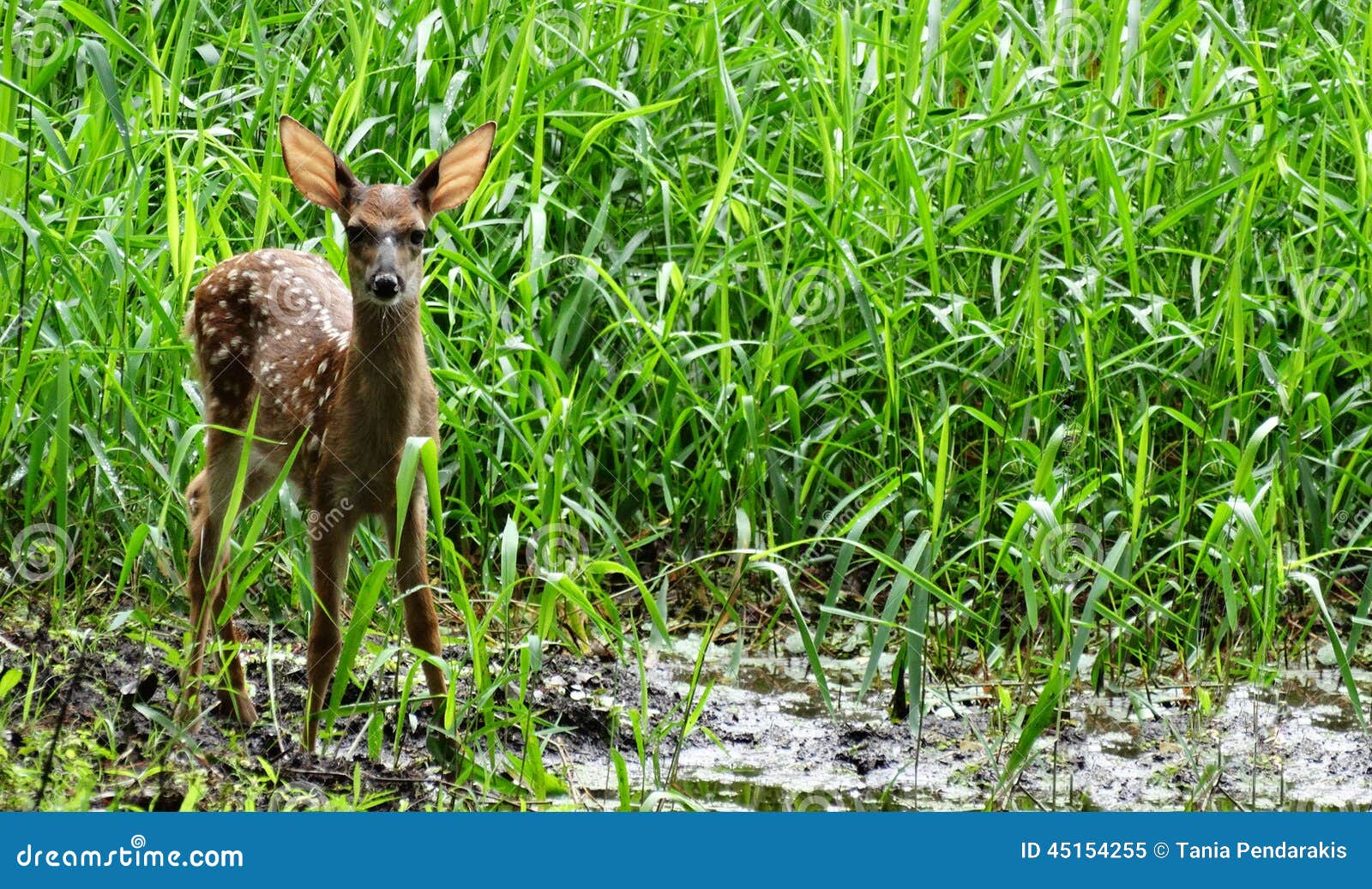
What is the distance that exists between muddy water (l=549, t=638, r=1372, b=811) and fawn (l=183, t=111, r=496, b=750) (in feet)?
2.02

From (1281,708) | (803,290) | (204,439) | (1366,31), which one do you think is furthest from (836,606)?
(1366,31)

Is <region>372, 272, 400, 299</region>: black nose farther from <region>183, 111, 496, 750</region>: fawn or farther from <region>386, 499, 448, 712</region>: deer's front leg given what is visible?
<region>386, 499, 448, 712</region>: deer's front leg

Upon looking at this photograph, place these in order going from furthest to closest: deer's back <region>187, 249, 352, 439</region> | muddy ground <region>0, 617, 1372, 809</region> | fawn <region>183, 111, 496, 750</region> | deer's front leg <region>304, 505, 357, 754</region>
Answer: deer's back <region>187, 249, 352, 439</region> < deer's front leg <region>304, 505, 357, 754</region> < fawn <region>183, 111, 496, 750</region> < muddy ground <region>0, 617, 1372, 809</region>

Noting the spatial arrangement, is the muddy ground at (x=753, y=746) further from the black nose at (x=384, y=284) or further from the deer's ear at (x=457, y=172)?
the deer's ear at (x=457, y=172)

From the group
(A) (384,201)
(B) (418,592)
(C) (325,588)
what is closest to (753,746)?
(B) (418,592)

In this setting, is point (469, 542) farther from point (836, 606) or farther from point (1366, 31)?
point (1366, 31)

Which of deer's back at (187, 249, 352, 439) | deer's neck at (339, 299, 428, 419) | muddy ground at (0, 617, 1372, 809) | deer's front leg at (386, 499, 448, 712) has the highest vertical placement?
deer's back at (187, 249, 352, 439)

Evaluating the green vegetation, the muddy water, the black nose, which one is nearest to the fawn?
the black nose

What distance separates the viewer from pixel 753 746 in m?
4.56

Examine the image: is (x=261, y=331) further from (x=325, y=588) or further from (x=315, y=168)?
(x=325, y=588)

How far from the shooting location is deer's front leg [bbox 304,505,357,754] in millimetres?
4281

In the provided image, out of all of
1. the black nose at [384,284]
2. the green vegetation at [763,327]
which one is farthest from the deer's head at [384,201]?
the green vegetation at [763,327]

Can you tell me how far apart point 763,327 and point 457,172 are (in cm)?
170

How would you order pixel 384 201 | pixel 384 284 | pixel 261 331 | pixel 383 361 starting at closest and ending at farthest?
pixel 384 284
pixel 384 201
pixel 383 361
pixel 261 331
